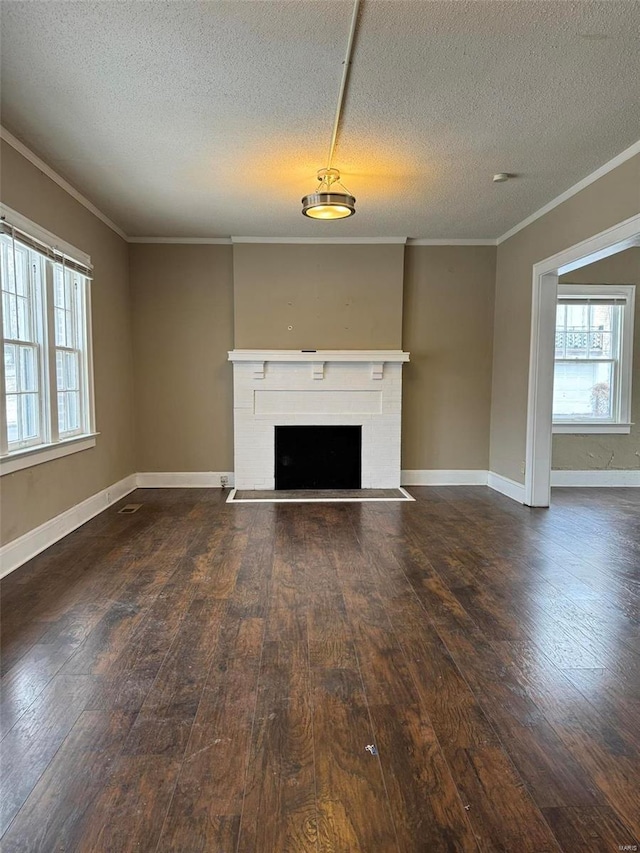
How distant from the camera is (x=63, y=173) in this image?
385 cm

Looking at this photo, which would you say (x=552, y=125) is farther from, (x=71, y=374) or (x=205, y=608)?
(x=71, y=374)

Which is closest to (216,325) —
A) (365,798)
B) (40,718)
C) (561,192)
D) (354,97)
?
(354,97)

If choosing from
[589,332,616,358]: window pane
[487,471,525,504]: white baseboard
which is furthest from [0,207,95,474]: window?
[589,332,616,358]: window pane

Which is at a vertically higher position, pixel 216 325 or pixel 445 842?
pixel 216 325

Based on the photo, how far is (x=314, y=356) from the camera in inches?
220

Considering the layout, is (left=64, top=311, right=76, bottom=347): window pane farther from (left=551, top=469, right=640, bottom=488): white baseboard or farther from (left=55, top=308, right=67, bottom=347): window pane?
(left=551, top=469, right=640, bottom=488): white baseboard

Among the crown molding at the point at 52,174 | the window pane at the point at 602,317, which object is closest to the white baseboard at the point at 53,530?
the crown molding at the point at 52,174

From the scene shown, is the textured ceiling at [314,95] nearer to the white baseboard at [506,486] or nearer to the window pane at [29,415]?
the window pane at [29,415]

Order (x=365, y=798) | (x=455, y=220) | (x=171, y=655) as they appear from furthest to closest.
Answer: (x=455, y=220) < (x=171, y=655) < (x=365, y=798)

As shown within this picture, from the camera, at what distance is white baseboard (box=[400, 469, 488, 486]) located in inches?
238

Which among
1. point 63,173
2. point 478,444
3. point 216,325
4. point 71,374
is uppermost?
point 63,173

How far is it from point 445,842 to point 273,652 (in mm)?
1082

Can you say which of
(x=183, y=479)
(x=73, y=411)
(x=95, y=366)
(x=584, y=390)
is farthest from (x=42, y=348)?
(x=584, y=390)

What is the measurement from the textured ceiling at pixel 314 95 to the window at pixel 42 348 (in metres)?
0.68
